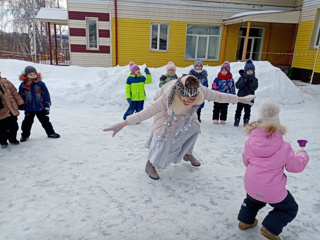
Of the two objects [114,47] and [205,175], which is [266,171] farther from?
[114,47]

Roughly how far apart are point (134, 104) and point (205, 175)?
2898 mm

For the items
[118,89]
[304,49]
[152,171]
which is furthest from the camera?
[304,49]

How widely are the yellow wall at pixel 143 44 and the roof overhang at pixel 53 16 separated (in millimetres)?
3142

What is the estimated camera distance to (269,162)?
2.07 metres

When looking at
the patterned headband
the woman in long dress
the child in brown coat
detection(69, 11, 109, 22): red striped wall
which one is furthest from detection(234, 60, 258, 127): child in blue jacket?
detection(69, 11, 109, 22): red striped wall

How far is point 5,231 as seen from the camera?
2.32 meters

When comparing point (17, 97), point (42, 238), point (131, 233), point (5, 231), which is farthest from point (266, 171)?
point (17, 97)

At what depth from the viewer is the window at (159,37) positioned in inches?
566

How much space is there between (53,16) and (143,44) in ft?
18.3

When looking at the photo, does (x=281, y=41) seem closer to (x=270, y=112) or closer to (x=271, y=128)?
(x=270, y=112)

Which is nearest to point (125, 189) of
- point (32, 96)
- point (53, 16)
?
point (32, 96)

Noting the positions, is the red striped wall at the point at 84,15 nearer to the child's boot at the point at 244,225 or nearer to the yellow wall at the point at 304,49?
the yellow wall at the point at 304,49

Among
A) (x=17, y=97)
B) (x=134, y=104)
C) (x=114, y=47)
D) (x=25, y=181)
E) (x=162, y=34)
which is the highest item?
(x=162, y=34)

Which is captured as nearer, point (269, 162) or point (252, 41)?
point (269, 162)
